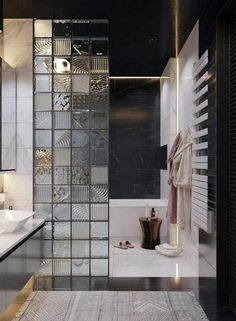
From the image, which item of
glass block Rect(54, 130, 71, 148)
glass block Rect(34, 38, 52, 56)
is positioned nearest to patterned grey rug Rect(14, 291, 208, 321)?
glass block Rect(54, 130, 71, 148)

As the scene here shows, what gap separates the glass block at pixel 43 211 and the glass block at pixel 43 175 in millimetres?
254

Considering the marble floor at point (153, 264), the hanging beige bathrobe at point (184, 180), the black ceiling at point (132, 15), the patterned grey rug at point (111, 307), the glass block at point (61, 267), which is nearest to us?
the patterned grey rug at point (111, 307)

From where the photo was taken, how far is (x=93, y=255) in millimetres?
3398

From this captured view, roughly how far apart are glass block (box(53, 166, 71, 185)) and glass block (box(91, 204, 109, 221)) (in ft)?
1.32

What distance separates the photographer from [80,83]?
11.2ft

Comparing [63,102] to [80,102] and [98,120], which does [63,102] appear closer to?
[80,102]

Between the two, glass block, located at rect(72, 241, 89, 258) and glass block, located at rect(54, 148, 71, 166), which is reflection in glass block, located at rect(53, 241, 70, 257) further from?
glass block, located at rect(54, 148, 71, 166)

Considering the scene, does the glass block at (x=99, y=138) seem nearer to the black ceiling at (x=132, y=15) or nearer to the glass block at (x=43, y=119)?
the glass block at (x=43, y=119)

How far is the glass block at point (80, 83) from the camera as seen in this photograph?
3422 millimetres

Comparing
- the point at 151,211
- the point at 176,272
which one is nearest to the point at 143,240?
the point at 151,211

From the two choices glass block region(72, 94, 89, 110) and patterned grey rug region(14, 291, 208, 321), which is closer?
patterned grey rug region(14, 291, 208, 321)

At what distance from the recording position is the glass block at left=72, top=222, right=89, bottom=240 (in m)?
3.39

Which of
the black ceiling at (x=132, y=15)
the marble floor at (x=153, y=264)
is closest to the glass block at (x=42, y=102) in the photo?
the black ceiling at (x=132, y=15)

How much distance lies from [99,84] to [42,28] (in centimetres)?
84
